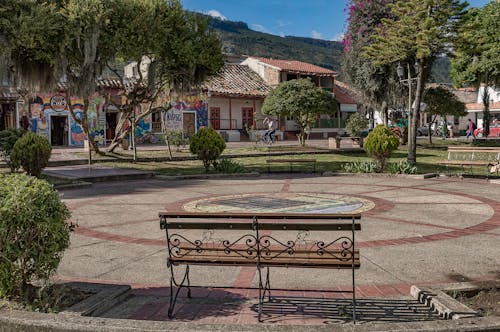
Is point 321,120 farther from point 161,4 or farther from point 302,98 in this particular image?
point 161,4

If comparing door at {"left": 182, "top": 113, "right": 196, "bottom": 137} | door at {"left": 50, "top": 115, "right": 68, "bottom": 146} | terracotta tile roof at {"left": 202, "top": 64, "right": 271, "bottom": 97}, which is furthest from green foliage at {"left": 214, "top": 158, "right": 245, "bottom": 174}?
door at {"left": 182, "top": 113, "right": 196, "bottom": 137}

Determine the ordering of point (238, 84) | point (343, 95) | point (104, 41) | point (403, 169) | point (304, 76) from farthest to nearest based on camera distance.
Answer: point (343, 95) < point (304, 76) < point (238, 84) < point (104, 41) < point (403, 169)

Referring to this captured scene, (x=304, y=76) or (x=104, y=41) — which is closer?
(x=104, y=41)

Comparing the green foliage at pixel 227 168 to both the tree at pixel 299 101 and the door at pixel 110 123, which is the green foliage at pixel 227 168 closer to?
the tree at pixel 299 101

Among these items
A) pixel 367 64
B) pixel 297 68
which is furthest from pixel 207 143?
pixel 297 68

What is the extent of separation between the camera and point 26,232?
3857 mm

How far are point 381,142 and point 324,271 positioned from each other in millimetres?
11050

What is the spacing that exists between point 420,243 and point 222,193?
627 cm

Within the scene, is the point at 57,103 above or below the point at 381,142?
above

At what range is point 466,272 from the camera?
18.0 feet

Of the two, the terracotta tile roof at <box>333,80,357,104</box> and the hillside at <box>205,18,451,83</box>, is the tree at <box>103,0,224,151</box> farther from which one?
the hillside at <box>205,18,451,83</box>

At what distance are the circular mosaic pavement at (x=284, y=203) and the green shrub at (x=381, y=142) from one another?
5030 mm

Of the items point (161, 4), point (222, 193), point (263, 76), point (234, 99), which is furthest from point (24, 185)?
point (263, 76)

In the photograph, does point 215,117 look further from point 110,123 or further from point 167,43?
point 167,43
